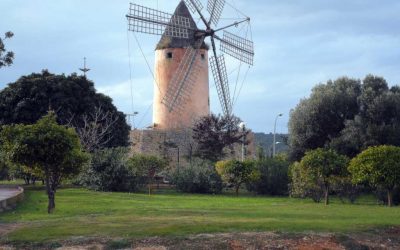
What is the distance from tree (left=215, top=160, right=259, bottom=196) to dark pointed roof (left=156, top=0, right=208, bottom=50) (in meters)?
13.9

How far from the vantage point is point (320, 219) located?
15.7 m

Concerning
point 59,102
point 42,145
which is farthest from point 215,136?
point 42,145

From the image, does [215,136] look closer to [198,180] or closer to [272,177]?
[198,180]

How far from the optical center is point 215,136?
4141 cm

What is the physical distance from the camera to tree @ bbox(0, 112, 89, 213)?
17750 millimetres

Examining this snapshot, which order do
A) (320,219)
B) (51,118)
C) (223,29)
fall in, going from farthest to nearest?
(223,29)
(51,118)
(320,219)

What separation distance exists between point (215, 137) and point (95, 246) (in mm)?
29690

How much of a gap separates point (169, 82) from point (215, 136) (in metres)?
6.85

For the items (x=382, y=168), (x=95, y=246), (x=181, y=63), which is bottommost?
(x=95, y=246)

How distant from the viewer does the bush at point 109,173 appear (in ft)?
106

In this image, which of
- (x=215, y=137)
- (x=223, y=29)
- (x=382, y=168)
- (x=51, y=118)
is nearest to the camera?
(x=51, y=118)

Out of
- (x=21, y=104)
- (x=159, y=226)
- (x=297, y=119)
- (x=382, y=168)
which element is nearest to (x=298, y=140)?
(x=297, y=119)

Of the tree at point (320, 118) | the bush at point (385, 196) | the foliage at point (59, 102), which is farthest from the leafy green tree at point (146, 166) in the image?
the bush at point (385, 196)

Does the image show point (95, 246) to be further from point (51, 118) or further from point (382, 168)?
point (382, 168)
